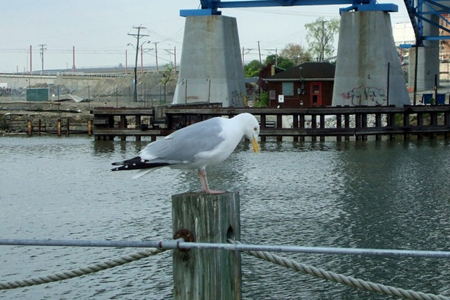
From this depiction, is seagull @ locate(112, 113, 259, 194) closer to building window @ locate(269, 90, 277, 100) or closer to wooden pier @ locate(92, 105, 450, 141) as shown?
wooden pier @ locate(92, 105, 450, 141)

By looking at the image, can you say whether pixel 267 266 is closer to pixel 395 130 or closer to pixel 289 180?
pixel 289 180

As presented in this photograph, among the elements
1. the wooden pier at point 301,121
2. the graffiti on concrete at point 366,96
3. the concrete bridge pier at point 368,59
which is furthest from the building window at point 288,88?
the wooden pier at point 301,121

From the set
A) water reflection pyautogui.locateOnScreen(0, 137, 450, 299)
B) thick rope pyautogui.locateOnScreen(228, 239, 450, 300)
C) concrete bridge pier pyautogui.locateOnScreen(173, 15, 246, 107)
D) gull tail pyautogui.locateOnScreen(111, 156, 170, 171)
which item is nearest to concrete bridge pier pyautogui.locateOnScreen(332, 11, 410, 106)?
concrete bridge pier pyautogui.locateOnScreen(173, 15, 246, 107)

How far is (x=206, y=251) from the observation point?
5.48 meters

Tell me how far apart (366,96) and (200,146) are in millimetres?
39095

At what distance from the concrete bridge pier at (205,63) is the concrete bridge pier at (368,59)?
679 cm

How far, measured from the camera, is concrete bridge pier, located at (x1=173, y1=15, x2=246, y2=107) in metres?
46.5

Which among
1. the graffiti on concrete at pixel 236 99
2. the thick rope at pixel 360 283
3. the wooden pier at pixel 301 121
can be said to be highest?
the graffiti on concrete at pixel 236 99

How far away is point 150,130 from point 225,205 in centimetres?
3402

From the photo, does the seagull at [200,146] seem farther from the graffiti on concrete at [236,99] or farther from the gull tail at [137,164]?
the graffiti on concrete at [236,99]

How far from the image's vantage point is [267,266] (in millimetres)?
12328

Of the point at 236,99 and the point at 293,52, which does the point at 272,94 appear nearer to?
the point at 236,99

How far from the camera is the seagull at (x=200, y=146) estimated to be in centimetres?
637

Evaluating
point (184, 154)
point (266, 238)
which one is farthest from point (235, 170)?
point (184, 154)
